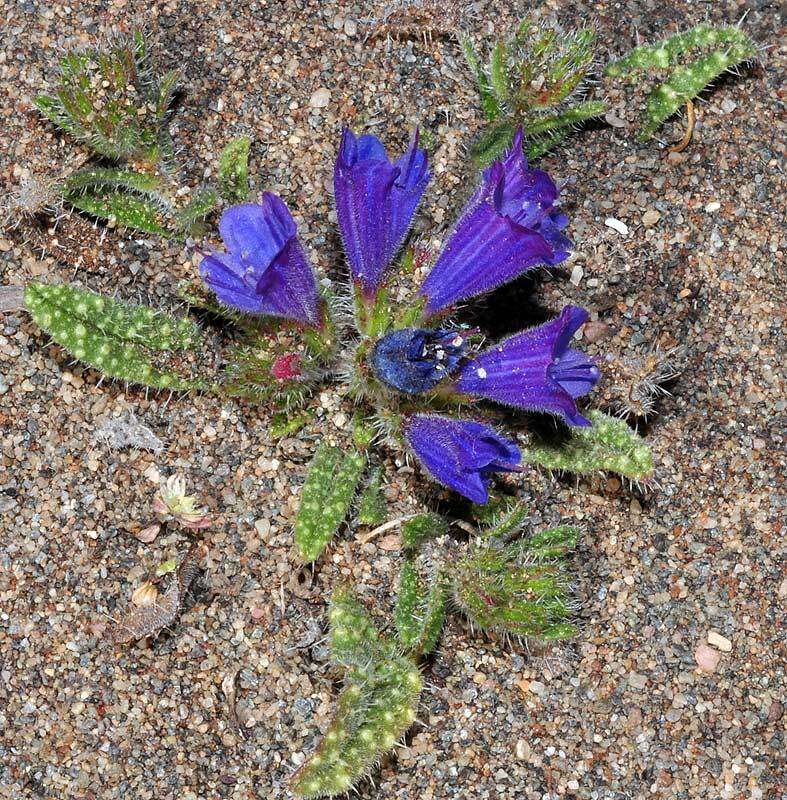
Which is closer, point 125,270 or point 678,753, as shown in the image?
point 678,753

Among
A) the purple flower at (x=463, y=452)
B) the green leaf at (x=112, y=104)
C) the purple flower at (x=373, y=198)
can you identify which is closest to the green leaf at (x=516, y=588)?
the purple flower at (x=463, y=452)

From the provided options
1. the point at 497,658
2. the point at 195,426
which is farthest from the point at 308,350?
the point at 497,658

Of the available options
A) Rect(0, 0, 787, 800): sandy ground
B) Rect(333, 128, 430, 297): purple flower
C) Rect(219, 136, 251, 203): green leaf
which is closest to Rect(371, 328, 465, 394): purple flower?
Rect(333, 128, 430, 297): purple flower

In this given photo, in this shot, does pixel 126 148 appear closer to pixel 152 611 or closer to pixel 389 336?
pixel 389 336

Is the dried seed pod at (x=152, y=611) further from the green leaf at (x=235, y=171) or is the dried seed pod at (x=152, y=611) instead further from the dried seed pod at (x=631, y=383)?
the dried seed pod at (x=631, y=383)

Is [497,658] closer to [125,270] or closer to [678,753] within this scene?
[678,753]

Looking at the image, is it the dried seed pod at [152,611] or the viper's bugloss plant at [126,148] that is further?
the viper's bugloss plant at [126,148]
